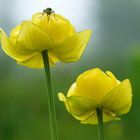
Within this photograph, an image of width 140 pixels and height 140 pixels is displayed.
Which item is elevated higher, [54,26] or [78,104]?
[54,26]

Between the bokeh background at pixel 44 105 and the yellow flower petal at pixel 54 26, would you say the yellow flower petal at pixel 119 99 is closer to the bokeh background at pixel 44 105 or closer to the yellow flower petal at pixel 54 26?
the yellow flower petal at pixel 54 26

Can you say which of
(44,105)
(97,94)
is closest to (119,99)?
(97,94)

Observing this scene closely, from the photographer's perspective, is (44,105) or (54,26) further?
(44,105)

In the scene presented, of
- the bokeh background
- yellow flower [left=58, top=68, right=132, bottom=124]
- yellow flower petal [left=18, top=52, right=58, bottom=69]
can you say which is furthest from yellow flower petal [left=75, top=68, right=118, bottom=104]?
the bokeh background

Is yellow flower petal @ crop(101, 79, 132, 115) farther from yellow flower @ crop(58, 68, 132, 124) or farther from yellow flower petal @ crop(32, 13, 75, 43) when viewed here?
yellow flower petal @ crop(32, 13, 75, 43)

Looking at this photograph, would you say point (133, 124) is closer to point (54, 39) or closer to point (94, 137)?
point (94, 137)

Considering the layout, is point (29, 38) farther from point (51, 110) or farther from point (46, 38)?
point (51, 110)

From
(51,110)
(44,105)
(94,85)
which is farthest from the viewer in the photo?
(44,105)
